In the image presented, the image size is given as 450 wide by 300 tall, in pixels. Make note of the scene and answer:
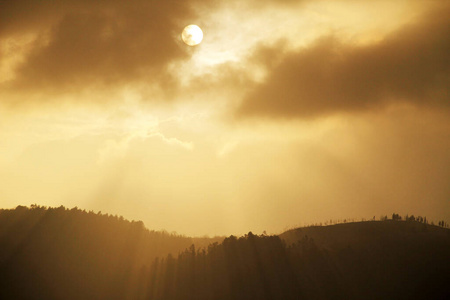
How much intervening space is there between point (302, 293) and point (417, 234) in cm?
6552

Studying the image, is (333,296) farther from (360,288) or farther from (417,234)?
(417,234)

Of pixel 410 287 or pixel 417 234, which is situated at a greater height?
pixel 417 234

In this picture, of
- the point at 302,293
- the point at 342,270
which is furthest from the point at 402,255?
the point at 302,293

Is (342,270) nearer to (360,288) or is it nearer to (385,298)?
(360,288)

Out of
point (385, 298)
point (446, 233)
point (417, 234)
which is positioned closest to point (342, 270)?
point (385, 298)

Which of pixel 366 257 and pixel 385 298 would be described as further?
pixel 366 257

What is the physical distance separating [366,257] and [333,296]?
2630cm

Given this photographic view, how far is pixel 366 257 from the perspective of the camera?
645 ft

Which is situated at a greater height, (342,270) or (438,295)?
(342,270)

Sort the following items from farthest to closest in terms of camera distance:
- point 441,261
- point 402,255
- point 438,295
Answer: point 402,255 < point 441,261 < point 438,295

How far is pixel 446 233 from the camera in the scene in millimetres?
198875

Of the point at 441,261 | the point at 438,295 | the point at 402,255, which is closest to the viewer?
the point at 438,295

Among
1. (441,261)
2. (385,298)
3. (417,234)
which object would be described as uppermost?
(417,234)

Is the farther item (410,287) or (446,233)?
(446,233)
